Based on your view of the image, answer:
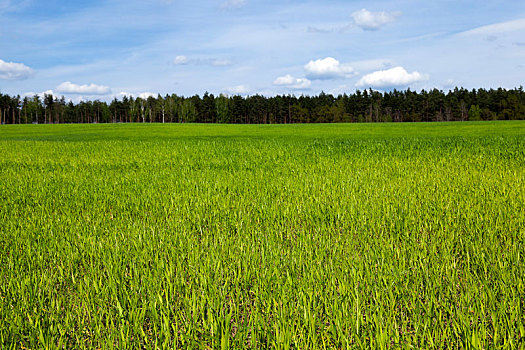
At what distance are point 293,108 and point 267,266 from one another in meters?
145

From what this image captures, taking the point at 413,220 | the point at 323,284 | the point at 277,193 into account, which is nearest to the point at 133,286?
the point at 323,284

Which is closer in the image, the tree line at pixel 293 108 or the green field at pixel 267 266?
the green field at pixel 267 266

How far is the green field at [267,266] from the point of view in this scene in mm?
2562

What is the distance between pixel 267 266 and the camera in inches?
142

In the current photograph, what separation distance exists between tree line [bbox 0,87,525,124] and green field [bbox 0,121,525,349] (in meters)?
130

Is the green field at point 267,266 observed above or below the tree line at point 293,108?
below

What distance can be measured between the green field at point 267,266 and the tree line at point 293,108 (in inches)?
5100

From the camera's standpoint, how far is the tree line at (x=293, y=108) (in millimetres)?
126812

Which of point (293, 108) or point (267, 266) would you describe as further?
point (293, 108)

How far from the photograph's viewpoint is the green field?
2.56 meters

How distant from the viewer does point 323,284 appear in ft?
10.6

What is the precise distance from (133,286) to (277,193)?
14.6 ft

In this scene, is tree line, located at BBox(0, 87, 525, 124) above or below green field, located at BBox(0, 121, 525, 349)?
above

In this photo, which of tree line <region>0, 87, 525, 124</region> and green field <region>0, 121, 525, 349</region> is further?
tree line <region>0, 87, 525, 124</region>
